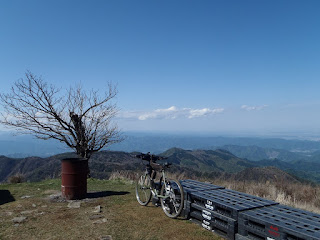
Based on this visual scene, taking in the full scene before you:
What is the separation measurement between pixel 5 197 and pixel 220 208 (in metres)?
7.77

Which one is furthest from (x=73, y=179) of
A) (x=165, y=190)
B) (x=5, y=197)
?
(x=165, y=190)

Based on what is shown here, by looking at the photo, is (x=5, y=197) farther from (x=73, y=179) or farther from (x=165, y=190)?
(x=165, y=190)

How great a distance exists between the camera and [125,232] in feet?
17.0

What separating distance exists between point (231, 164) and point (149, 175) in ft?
479

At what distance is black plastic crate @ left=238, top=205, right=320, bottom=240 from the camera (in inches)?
142

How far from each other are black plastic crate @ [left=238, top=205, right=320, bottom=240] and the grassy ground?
0.89 m

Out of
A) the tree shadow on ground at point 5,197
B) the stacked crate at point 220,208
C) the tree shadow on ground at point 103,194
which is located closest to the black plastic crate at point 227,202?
the stacked crate at point 220,208

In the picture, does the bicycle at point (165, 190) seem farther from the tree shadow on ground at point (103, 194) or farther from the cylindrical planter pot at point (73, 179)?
the cylindrical planter pot at point (73, 179)

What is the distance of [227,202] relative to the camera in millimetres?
5129

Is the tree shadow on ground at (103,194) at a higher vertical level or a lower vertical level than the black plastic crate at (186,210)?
lower

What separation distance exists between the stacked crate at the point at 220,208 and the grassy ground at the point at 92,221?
204 mm

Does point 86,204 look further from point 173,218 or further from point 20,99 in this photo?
point 20,99

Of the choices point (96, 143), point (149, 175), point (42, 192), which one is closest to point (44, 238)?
point (149, 175)

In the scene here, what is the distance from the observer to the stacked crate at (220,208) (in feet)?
15.3
